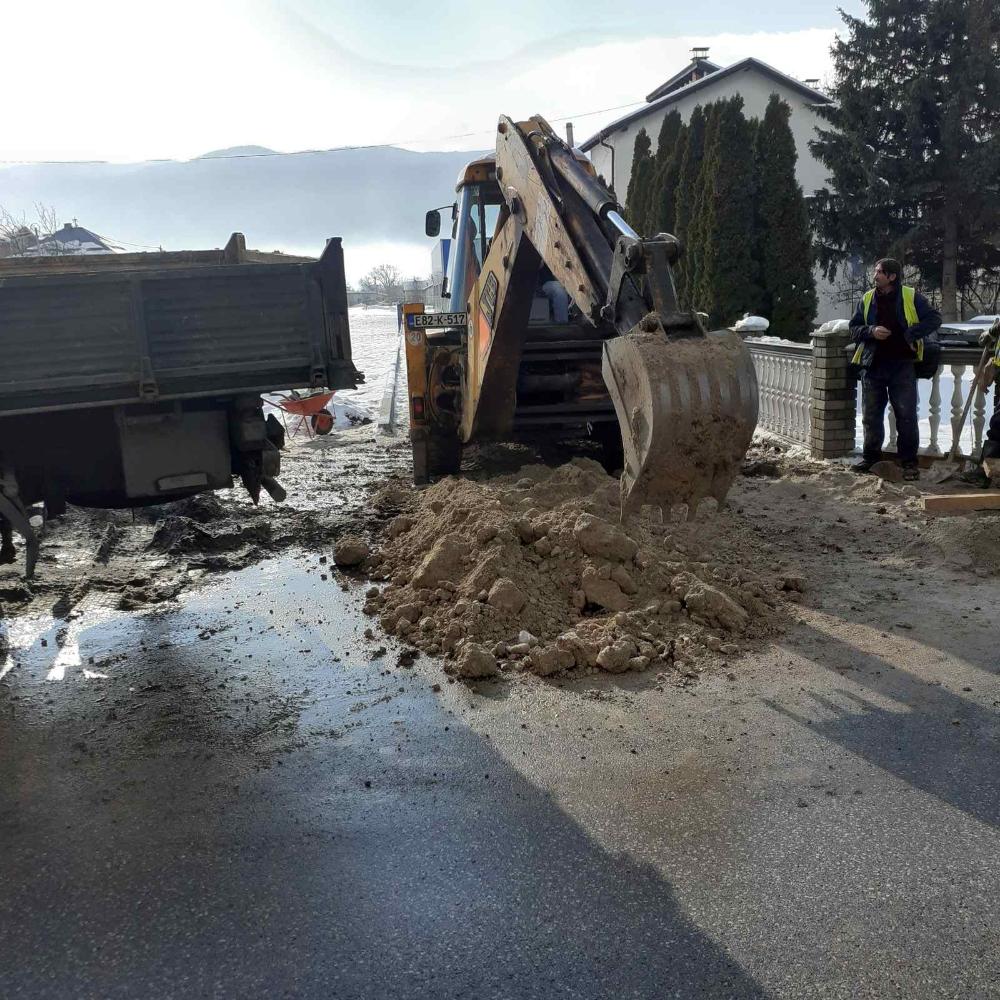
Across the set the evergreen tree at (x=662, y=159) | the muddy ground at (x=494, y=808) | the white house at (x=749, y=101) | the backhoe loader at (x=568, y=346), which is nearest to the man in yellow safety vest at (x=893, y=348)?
the backhoe loader at (x=568, y=346)

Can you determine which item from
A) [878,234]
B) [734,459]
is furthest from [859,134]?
[734,459]

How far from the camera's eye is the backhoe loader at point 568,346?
403 centimetres

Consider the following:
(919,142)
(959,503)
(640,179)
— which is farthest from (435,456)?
(919,142)

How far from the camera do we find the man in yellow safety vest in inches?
325

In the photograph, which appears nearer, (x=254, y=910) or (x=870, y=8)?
(x=254, y=910)

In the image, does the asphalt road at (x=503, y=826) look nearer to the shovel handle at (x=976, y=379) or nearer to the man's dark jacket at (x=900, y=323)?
the shovel handle at (x=976, y=379)

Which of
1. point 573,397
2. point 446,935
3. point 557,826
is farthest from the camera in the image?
point 573,397

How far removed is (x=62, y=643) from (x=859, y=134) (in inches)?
1047

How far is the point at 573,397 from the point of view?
329 inches

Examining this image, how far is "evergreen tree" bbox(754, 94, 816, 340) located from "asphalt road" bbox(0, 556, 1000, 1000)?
15399 mm

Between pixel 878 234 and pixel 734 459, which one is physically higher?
pixel 878 234

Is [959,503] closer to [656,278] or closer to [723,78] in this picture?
[656,278]

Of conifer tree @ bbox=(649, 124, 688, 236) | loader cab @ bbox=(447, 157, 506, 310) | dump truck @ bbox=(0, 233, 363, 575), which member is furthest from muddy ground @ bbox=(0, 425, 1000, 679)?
conifer tree @ bbox=(649, 124, 688, 236)

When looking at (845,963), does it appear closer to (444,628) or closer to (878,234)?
(444,628)
